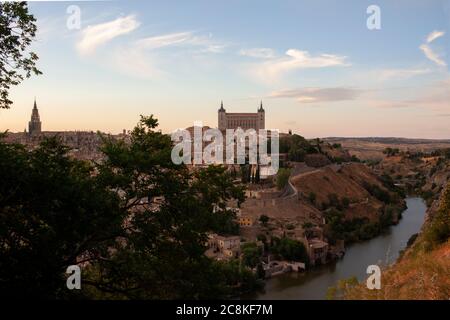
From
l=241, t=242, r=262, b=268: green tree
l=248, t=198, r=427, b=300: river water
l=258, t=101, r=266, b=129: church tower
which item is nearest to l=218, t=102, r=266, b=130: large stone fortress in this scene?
l=258, t=101, r=266, b=129: church tower

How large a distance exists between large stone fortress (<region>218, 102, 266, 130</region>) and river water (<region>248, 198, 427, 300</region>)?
29.3m

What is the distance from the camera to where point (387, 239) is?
3303cm

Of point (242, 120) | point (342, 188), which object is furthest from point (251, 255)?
point (242, 120)

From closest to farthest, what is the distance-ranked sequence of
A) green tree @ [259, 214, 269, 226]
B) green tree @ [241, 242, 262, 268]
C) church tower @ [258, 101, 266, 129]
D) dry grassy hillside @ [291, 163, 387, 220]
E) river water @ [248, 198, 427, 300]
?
river water @ [248, 198, 427, 300]
green tree @ [241, 242, 262, 268]
green tree @ [259, 214, 269, 226]
dry grassy hillside @ [291, 163, 387, 220]
church tower @ [258, 101, 266, 129]

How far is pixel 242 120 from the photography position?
64312 mm

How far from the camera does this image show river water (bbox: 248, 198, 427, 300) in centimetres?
2123

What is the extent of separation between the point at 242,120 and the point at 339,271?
40.7 metres

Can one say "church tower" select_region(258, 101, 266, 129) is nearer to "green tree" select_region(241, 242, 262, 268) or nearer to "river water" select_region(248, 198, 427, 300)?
"river water" select_region(248, 198, 427, 300)

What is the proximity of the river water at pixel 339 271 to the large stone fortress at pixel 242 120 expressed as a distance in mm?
29282

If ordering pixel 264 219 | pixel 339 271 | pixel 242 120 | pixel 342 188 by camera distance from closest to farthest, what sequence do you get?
pixel 339 271, pixel 264 219, pixel 342 188, pixel 242 120

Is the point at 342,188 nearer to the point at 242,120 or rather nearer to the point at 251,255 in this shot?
the point at 242,120

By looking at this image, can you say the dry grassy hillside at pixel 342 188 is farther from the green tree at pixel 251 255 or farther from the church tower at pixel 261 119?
the green tree at pixel 251 255
